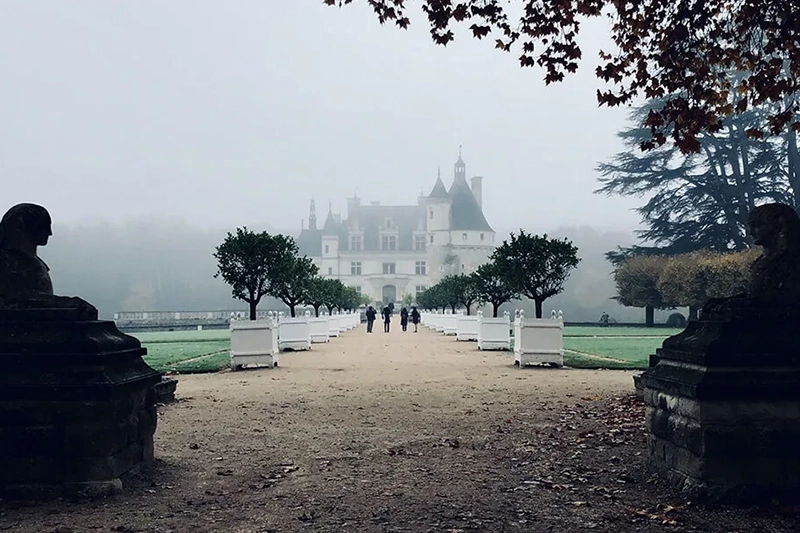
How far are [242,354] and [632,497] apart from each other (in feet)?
37.8

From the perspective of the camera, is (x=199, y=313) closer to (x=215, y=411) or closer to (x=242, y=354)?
(x=242, y=354)

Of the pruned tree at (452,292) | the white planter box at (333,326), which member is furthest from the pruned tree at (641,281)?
the white planter box at (333,326)

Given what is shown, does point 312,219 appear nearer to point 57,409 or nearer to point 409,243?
point 409,243

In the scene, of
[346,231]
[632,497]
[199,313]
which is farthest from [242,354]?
[346,231]

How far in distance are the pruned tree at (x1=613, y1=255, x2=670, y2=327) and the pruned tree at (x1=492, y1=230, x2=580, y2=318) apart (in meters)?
26.3

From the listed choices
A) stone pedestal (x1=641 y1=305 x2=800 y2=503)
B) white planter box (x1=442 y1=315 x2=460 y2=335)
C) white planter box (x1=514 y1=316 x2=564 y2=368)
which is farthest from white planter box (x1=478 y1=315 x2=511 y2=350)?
stone pedestal (x1=641 y1=305 x2=800 y2=503)

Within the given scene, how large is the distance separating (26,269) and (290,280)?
15331 millimetres

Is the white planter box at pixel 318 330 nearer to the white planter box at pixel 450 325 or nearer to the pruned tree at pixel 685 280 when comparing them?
the white planter box at pixel 450 325

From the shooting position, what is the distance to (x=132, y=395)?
517 centimetres

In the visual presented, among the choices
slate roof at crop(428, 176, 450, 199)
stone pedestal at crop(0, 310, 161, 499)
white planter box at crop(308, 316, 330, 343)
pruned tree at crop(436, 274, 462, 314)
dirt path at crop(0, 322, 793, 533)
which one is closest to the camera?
dirt path at crop(0, 322, 793, 533)

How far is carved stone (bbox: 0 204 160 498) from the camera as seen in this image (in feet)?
15.5

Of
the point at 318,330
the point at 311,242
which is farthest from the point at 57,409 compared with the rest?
the point at 311,242

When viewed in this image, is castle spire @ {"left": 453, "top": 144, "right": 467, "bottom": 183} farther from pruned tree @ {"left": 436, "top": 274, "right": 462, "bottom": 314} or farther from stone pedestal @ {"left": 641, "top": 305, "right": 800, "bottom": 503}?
stone pedestal @ {"left": 641, "top": 305, "right": 800, "bottom": 503}

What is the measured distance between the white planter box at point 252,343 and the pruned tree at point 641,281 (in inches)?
1227
